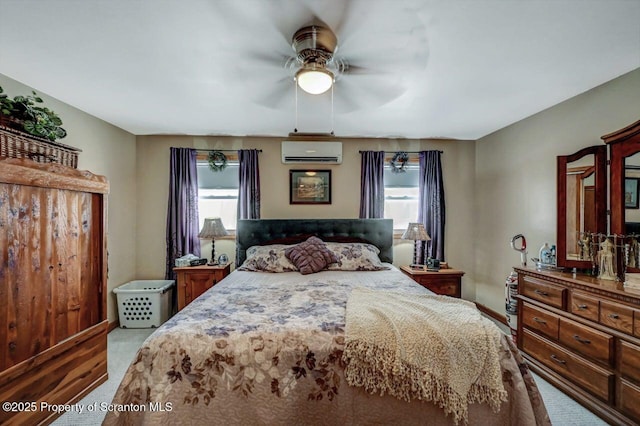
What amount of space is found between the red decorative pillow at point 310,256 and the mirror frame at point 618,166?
246cm

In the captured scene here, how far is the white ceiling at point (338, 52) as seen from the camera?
1.54 meters

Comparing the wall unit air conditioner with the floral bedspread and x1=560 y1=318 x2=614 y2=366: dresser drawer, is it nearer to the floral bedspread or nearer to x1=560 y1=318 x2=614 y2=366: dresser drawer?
the floral bedspread

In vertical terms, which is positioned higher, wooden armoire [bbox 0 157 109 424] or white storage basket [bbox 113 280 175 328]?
wooden armoire [bbox 0 157 109 424]

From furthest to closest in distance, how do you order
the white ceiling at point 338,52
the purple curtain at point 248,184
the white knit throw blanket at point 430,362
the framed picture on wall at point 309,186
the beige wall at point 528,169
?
1. the framed picture on wall at point 309,186
2. the purple curtain at point 248,184
3. the beige wall at point 528,169
4. the white ceiling at point 338,52
5. the white knit throw blanket at point 430,362

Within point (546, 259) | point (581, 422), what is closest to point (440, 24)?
point (546, 259)

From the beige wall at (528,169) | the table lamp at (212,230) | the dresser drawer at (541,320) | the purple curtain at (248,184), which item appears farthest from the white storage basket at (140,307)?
the beige wall at (528,169)

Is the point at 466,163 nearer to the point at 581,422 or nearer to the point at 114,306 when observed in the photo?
the point at 581,422

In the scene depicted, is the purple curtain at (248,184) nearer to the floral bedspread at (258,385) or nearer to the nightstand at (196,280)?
the nightstand at (196,280)

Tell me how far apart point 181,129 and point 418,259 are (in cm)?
374

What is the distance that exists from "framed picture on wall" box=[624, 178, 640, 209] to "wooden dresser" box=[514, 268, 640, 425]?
24.5 inches

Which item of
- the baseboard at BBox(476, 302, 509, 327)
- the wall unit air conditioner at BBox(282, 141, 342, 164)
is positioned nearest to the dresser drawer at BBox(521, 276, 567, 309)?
the baseboard at BBox(476, 302, 509, 327)

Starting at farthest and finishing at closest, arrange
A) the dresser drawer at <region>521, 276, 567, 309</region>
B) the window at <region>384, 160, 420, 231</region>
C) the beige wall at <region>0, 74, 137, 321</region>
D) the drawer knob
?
1. the window at <region>384, 160, 420, 231</region>
2. the beige wall at <region>0, 74, 137, 321</region>
3. the dresser drawer at <region>521, 276, 567, 309</region>
4. the drawer knob

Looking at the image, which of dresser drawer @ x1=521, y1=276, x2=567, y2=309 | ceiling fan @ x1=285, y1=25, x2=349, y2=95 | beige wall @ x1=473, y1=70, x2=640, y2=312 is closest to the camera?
Result: ceiling fan @ x1=285, y1=25, x2=349, y2=95

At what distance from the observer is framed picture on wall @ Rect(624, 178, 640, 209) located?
83.4 inches
